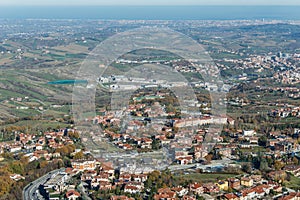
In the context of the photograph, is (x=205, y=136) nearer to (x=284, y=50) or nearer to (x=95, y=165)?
(x=95, y=165)

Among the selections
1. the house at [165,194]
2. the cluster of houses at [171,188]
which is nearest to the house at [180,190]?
the cluster of houses at [171,188]

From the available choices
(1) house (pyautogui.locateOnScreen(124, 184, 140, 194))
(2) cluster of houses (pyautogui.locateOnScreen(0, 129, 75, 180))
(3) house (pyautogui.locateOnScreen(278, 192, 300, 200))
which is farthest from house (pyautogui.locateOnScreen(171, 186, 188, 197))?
(2) cluster of houses (pyautogui.locateOnScreen(0, 129, 75, 180))

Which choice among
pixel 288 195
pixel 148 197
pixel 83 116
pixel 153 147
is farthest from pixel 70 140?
pixel 288 195

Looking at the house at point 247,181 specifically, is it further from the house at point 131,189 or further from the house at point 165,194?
the house at point 131,189

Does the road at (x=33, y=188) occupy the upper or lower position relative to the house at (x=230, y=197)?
lower

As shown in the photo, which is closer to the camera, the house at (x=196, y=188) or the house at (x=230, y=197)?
the house at (x=230, y=197)

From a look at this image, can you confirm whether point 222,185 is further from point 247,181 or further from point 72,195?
point 72,195
